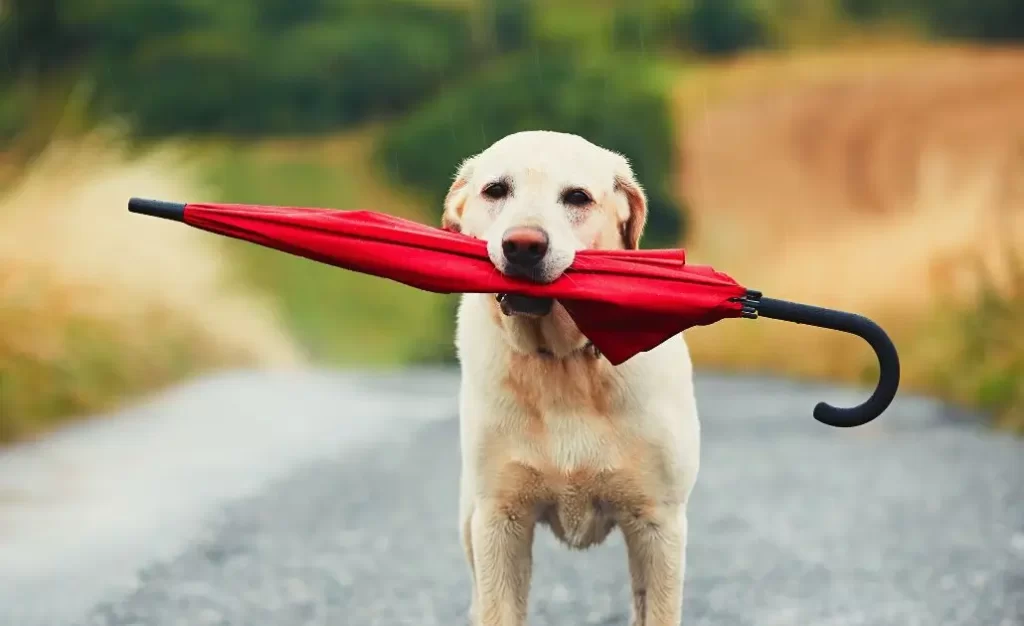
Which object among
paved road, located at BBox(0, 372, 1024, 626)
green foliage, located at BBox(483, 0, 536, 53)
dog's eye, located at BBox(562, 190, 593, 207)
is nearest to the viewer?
dog's eye, located at BBox(562, 190, 593, 207)

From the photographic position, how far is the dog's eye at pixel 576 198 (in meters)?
3.11

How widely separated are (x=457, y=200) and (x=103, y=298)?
7598 mm

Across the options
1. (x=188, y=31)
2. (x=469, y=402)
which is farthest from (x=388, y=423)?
(x=188, y=31)

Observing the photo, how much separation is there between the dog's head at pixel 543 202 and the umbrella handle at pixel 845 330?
1.46ft

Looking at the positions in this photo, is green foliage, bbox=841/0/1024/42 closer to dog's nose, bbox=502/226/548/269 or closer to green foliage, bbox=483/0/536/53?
green foliage, bbox=483/0/536/53

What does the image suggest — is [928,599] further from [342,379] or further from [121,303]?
[342,379]

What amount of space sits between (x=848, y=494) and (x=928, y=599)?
2337 mm

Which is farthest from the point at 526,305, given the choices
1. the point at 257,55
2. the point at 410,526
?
the point at 257,55

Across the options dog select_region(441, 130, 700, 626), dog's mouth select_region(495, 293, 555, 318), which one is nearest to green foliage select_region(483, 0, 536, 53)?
dog select_region(441, 130, 700, 626)

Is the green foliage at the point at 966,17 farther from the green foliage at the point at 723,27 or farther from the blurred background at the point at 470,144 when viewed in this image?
the green foliage at the point at 723,27

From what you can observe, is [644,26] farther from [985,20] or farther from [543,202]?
[543,202]

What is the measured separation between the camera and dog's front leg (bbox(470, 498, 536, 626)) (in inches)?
129

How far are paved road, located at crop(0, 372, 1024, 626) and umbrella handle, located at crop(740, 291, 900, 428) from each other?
164 centimetres

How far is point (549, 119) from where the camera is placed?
13.7m
